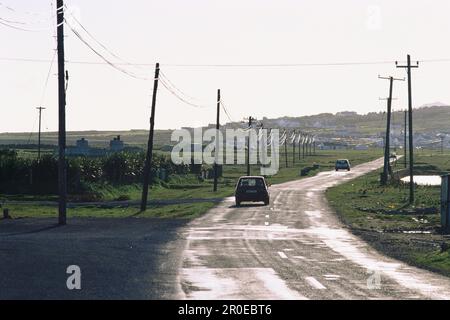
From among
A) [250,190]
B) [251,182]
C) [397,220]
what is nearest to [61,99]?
[397,220]

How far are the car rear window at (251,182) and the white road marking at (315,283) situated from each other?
125ft

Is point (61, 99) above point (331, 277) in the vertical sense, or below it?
above

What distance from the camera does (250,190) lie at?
57.0 metres

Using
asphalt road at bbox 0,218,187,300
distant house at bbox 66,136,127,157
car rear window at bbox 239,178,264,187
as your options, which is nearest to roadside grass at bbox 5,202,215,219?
car rear window at bbox 239,178,264,187

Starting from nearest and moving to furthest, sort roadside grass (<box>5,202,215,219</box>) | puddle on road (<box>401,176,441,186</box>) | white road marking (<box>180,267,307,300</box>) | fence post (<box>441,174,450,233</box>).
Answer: white road marking (<box>180,267,307,300</box>), fence post (<box>441,174,450,233</box>), roadside grass (<box>5,202,215,219</box>), puddle on road (<box>401,176,441,186</box>)

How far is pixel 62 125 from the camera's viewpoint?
40188 millimetres

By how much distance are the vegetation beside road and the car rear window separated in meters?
4.42

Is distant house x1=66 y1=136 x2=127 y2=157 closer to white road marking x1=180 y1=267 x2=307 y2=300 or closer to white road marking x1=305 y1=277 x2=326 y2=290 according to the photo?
white road marking x1=180 y1=267 x2=307 y2=300

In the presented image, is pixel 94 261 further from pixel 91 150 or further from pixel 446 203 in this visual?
pixel 91 150

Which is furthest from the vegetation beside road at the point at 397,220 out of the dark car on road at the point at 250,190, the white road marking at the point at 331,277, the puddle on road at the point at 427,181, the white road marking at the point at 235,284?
the white road marking at the point at 235,284

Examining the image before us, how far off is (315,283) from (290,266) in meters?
3.69

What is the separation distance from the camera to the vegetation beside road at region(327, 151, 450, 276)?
2658cm

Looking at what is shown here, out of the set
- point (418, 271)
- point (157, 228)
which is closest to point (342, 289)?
point (418, 271)

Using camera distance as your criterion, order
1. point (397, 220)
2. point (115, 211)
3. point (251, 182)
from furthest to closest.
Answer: point (251, 182), point (115, 211), point (397, 220)
